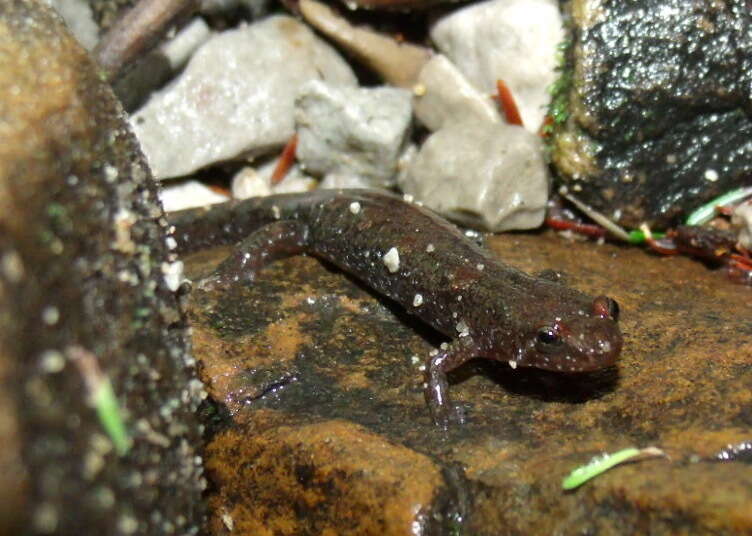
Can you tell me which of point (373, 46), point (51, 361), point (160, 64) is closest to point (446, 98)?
point (373, 46)

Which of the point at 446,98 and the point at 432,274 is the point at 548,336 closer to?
the point at 432,274

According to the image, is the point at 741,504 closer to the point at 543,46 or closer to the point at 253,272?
the point at 253,272

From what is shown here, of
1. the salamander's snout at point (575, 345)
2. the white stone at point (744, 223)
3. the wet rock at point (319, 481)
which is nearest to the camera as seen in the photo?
the wet rock at point (319, 481)

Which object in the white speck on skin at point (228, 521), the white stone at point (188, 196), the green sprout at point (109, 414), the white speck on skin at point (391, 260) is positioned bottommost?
the white speck on skin at point (228, 521)

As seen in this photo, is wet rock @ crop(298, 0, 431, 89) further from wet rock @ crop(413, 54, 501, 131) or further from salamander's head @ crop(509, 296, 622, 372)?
salamander's head @ crop(509, 296, 622, 372)

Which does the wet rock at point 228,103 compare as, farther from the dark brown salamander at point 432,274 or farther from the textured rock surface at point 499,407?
the textured rock surface at point 499,407

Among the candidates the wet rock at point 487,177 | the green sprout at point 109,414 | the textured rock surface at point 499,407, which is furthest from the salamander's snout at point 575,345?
the green sprout at point 109,414

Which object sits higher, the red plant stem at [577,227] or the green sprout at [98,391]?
the green sprout at [98,391]

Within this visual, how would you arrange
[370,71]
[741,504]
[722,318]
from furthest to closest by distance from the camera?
1. [370,71]
2. [722,318]
3. [741,504]

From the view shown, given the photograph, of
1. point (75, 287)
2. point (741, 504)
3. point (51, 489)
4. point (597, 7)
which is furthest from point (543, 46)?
point (51, 489)
